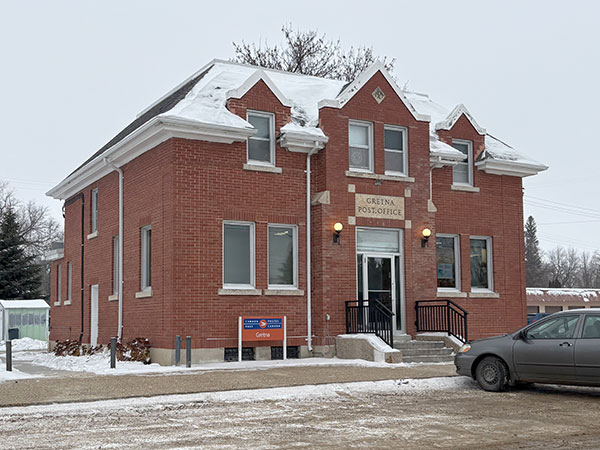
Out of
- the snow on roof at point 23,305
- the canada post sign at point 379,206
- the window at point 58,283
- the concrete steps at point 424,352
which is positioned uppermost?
the canada post sign at point 379,206

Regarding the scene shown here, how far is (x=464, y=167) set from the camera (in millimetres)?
24719

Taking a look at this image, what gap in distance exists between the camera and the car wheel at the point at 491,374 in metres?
13.6

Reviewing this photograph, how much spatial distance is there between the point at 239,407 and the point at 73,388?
11.7 ft

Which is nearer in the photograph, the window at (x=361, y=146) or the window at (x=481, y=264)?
the window at (x=361, y=146)

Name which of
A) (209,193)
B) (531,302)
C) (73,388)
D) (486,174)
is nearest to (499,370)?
(73,388)

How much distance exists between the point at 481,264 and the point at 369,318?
6046mm

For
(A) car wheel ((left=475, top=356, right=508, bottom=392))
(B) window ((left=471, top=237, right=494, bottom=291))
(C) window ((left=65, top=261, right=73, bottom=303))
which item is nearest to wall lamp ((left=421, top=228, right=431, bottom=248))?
(B) window ((left=471, top=237, right=494, bottom=291))

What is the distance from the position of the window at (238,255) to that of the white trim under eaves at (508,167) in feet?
A: 27.7

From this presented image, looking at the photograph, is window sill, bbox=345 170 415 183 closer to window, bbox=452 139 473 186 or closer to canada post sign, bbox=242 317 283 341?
window, bbox=452 139 473 186

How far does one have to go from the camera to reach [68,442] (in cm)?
903

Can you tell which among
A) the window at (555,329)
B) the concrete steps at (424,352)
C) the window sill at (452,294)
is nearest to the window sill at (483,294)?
the window sill at (452,294)

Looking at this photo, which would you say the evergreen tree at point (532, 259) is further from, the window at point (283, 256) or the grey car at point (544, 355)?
the grey car at point (544, 355)

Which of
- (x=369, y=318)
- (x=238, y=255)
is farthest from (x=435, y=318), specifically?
(x=238, y=255)

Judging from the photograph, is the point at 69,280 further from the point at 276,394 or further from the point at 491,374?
the point at 491,374
